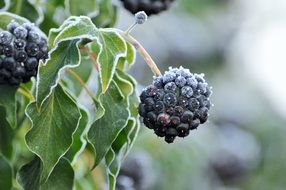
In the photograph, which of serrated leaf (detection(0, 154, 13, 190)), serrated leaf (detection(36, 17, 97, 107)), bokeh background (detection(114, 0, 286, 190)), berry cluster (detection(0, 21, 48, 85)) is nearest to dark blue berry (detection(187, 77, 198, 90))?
serrated leaf (detection(36, 17, 97, 107))

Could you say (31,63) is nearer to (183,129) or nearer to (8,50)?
(8,50)

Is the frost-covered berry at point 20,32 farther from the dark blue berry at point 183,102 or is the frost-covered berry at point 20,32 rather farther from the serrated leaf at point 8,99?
the dark blue berry at point 183,102

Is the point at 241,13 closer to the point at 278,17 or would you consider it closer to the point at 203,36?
the point at 278,17

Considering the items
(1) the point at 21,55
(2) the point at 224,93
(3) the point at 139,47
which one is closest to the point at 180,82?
(3) the point at 139,47

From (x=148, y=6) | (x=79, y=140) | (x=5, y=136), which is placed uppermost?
(x=148, y=6)

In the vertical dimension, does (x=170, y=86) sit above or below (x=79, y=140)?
above

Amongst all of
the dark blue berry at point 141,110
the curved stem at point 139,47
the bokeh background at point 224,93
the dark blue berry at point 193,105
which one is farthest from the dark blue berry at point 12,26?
the bokeh background at point 224,93
